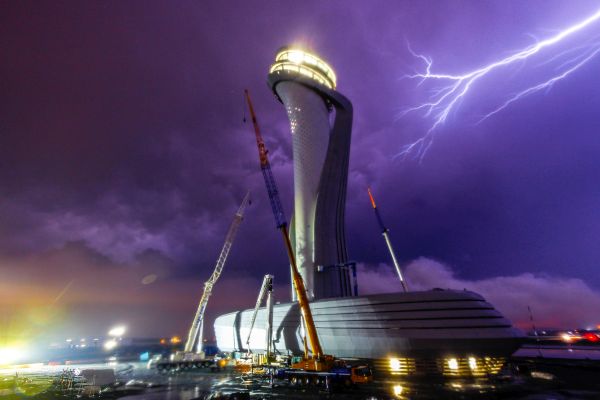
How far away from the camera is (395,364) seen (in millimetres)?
49562

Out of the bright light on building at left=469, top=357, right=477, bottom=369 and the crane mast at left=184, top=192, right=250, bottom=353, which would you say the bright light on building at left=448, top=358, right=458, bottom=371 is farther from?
the crane mast at left=184, top=192, right=250, bottom=353

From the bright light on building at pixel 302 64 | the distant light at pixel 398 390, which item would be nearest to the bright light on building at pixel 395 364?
the distant light at pixel 398 390

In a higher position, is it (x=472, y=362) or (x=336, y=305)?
(x=336, y=305)

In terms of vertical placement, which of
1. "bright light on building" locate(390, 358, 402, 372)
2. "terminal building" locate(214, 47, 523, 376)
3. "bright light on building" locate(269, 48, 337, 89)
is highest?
"bright light on building" locate(269, 48, 337, 89)

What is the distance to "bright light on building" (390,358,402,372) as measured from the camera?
1933 inches

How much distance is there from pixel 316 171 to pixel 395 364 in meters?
57.8

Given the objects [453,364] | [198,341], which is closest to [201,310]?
[198,341]

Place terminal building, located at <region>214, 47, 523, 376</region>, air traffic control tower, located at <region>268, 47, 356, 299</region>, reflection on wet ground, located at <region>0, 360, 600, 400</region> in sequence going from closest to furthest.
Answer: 1. reflection on wet ground, located at <region>0, 360, 600, 400</region>
2. terminal building, located at <region>214, 47, 523, 376</region>
3. air traffic control tower, located at <region>268, 47, 356, 299</region>

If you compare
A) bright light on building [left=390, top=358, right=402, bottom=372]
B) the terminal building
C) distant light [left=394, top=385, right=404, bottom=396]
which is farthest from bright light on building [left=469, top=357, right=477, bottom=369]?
distant light [left=394, top=385, right=404, bottom=396]

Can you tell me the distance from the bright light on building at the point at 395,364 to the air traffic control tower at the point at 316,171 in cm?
3414

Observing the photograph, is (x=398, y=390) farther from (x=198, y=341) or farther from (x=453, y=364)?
(x=198, y=341)

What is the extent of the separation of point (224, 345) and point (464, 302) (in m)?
81.1

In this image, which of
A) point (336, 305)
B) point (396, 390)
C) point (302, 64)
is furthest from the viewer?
point (302, 64)

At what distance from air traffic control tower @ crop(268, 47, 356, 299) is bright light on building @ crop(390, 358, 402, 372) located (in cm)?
3414
